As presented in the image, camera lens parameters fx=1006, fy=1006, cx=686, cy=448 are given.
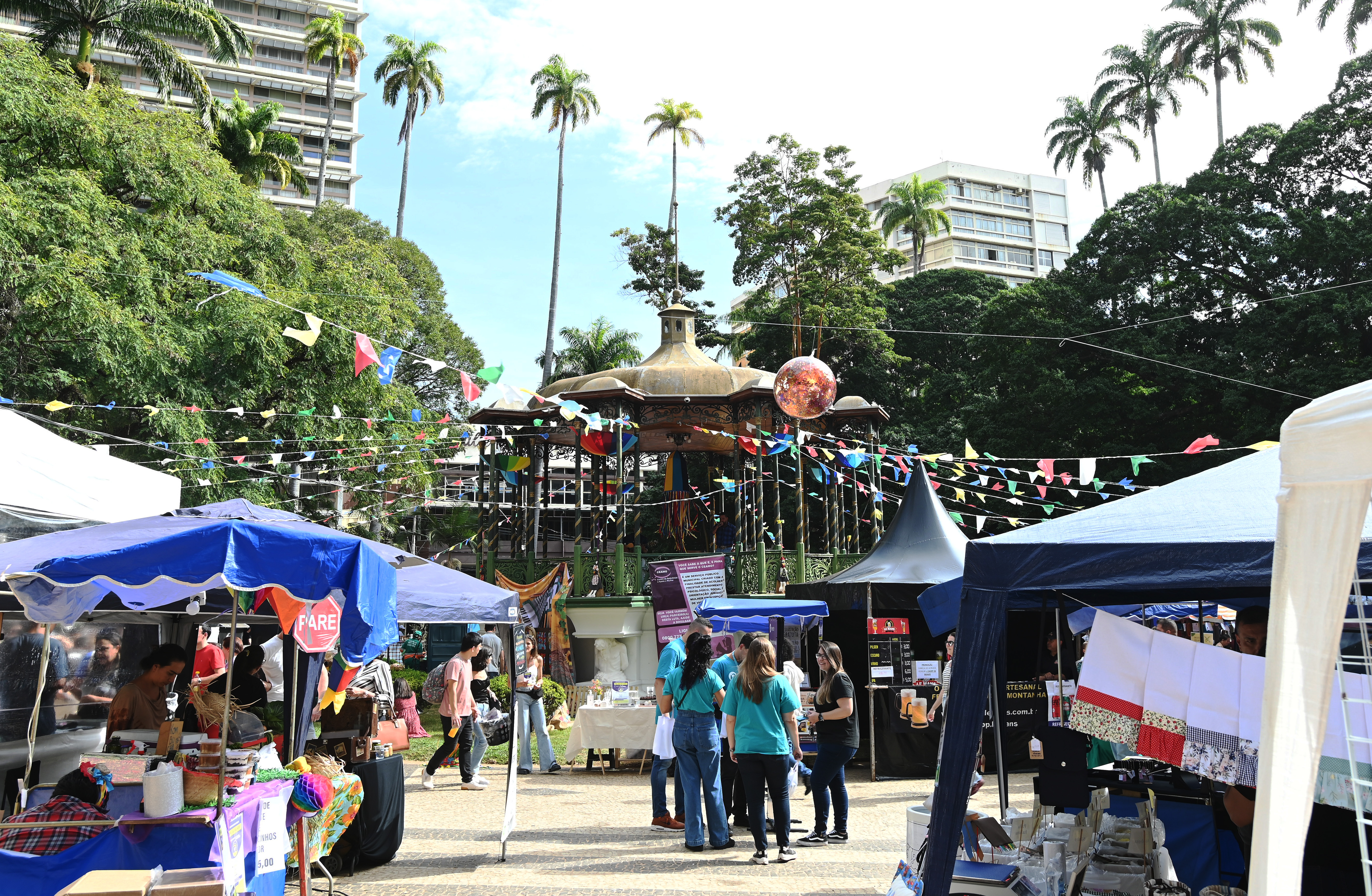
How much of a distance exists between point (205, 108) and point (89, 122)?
36.4 feet

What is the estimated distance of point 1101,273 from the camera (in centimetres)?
2973

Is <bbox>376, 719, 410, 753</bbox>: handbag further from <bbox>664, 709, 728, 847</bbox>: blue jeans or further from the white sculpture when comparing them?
<bbox>664, 709, 728, 847</bbox>: blue jeans

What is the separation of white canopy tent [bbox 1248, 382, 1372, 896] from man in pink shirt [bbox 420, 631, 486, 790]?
10.2m

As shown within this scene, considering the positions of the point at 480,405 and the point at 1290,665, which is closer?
the point at 1290,665

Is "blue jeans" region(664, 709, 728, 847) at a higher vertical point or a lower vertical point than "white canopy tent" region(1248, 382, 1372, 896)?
lower

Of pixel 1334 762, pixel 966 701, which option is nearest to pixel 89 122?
pixel 966 701

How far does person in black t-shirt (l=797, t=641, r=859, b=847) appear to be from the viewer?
25.8ft

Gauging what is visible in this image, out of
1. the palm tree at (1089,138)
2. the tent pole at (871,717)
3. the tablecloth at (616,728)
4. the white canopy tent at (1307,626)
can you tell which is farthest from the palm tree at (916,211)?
the white canopy tent at (1307,626)

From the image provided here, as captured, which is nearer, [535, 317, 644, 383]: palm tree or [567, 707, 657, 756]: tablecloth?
[567, 707, 657, 756]: tablecloth

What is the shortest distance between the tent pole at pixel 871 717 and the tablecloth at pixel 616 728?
2705mm

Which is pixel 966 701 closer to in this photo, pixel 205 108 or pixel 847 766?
pixel 847 766

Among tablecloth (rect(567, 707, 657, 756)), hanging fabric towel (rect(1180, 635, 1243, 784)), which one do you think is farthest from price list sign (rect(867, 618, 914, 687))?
hanging fabric towel (rect(1180, 635, 1243, 784))

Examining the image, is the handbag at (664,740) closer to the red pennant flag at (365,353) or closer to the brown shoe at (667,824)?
the brown shoe at (667,824)

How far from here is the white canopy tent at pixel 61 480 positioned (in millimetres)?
7723
